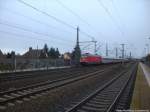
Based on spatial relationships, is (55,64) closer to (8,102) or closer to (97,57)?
(97,57)

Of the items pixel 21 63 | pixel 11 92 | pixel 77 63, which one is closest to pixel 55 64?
pixel 77 63

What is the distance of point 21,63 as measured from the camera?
38750 mm

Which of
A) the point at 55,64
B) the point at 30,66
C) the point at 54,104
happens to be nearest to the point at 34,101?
the point at 54,104

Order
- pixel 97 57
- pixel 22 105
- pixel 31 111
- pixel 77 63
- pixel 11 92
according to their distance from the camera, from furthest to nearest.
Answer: pixel 97 57 → pixel 77 63 → pixel 11 92 → pixel 22 105 → pixel 31 111

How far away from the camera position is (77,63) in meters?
58.0

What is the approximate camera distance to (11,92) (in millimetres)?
14305

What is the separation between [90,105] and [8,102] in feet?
11.7

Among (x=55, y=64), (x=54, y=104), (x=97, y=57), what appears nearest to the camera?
(x=54, y=104)

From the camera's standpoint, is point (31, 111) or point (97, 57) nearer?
point (31, 111)

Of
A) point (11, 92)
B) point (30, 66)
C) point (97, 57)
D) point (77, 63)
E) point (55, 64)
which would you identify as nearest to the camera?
point (11, 92)

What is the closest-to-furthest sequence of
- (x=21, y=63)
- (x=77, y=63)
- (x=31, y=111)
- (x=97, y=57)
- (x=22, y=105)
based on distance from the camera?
(x=31, y=111) < (x=22, y=105) < (x=21, y=63) < (x=77, y=63) < (x=97, y=57)

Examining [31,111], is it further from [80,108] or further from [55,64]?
[55,64]

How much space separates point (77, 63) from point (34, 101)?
4598 centimetres

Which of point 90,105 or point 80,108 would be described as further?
point 90,105
